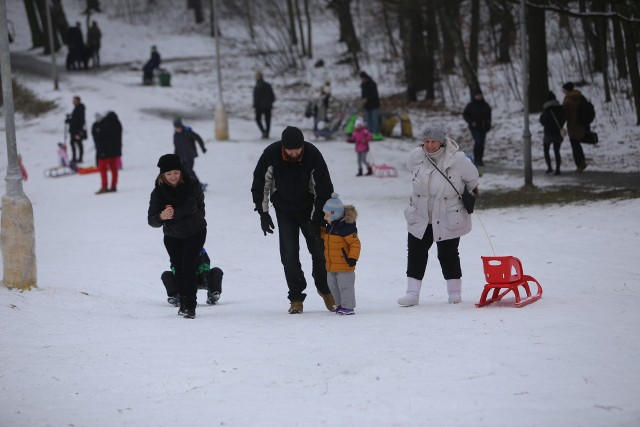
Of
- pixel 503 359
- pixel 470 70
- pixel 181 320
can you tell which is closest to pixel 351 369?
pixel 503 359

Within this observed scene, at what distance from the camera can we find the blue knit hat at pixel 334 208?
8211 mm

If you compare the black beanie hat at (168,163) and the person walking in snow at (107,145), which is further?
the person walking in snow at (107,145)

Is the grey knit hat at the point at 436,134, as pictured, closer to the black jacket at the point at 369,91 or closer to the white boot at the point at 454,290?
the white boot at the point at 454,290

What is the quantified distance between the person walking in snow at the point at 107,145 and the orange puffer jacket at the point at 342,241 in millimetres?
11817

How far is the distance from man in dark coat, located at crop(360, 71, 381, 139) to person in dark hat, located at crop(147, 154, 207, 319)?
15.9m

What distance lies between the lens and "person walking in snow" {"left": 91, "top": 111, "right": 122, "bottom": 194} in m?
19.2

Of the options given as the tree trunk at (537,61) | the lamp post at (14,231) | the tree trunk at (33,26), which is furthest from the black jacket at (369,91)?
the tree trunk at (33,26)

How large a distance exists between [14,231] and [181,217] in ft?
7.46

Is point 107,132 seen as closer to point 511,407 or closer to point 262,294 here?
point 262,294

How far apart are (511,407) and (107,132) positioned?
1537cm

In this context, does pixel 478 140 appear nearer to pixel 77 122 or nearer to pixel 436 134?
pixel 77 122

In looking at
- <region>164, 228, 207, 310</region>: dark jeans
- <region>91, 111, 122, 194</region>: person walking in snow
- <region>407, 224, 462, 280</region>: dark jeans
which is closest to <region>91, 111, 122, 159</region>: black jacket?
<region>91, 111, 122, 194</region>: person walking in snow

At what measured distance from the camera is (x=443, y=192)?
8508 millimetres

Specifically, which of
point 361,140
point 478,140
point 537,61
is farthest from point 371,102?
point 361,140
